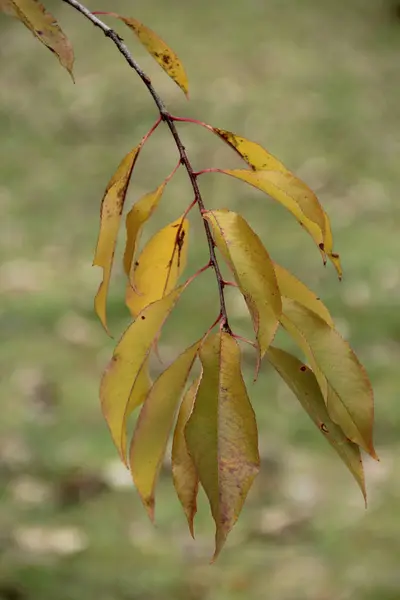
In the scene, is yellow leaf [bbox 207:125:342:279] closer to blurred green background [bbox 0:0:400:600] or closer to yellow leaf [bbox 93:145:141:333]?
yellow leaf [bbox 93:145:141:333]

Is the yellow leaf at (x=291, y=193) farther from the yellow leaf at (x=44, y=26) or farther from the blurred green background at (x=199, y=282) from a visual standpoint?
the blurred green background at (x=199, y=282)

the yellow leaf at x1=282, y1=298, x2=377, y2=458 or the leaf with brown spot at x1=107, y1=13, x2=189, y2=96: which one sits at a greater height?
the leaf with brown spot at x1=107, y1=13, x2=189, y2=96

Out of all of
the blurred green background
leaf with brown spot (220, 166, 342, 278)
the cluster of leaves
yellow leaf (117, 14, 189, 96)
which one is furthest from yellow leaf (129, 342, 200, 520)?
the blurred green background

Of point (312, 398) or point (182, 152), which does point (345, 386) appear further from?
point (182, 152)

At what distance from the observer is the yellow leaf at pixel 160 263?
0.65 m

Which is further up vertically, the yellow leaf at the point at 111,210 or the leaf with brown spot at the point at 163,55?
the leaf with brown spot at the point at 163,55

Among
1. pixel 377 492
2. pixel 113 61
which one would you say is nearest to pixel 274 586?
pixel 377 492

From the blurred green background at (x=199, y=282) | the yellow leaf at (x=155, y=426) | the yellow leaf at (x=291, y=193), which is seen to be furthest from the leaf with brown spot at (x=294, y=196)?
the blurred green background at (x=199, y=282)

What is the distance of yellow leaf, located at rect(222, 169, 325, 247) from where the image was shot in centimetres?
57

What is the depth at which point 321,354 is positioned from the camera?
1.93 ft

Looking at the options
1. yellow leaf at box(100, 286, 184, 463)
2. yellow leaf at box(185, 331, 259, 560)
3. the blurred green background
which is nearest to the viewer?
yellow leaf at box(185, 331, 259, 560)

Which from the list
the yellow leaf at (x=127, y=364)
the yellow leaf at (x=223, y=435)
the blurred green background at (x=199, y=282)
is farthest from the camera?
the blurred green background at (x=199, y=282)

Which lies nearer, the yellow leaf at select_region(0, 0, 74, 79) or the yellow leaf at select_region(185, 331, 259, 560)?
the yellow leaf at select_region(185, 331, 259, 560)

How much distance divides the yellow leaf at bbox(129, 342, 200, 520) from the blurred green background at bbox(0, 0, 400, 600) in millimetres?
1163
